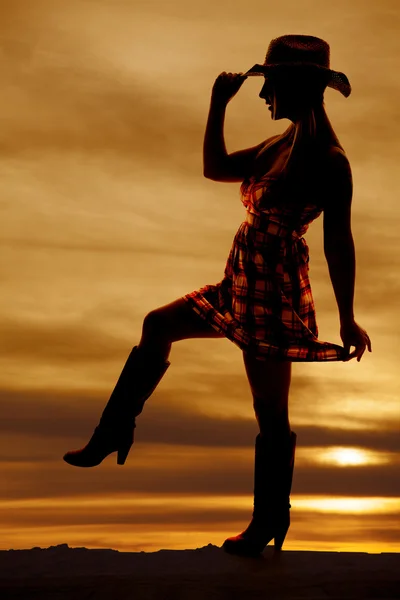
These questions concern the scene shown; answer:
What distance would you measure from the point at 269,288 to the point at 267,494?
991 millimetres

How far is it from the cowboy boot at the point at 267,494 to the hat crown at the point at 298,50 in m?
1.74

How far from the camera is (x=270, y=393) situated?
16.1 ft

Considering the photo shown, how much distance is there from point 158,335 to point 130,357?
0.60 ft

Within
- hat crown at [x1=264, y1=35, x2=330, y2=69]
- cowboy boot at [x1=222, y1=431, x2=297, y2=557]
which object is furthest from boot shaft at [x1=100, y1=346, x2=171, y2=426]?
hat crown at [x1=264, y1=35, x2=330, y2=69]

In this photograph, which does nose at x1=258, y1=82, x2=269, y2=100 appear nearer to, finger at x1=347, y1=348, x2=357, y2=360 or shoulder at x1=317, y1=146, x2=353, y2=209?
shoulder at x1=317, y1=146, x2=353, y2=209

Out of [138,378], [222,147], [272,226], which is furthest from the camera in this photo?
[222,147]

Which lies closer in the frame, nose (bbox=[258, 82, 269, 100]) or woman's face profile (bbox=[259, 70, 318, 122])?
woman's face profile (bbox=[259, 70, 318, 122])

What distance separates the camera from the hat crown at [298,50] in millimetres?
4902

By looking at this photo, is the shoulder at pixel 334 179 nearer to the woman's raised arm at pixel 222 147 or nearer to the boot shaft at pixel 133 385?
the woman's raised arm at pixel 222 147

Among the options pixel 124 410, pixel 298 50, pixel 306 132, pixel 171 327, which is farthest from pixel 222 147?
pixel 124 410

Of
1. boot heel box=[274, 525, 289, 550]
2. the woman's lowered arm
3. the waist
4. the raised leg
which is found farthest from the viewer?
boot heel box=[274, 525, 289, 550]

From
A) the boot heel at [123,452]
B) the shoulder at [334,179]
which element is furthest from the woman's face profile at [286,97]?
the boot heel at [123,452]

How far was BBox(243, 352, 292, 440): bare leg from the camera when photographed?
4.85 meters

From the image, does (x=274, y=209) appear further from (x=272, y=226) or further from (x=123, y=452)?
(x=123, y=452)
